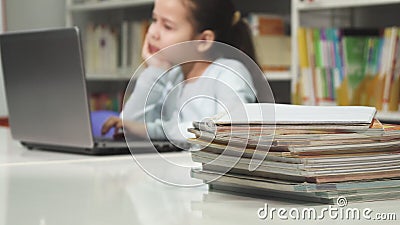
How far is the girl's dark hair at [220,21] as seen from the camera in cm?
213

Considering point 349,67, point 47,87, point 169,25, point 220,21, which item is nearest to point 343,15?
point 349,67

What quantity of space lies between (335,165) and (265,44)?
236 centimetres

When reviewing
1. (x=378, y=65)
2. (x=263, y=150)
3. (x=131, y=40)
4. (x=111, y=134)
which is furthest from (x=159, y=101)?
(x=131, y=40)

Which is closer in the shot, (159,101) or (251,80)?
(251,80)

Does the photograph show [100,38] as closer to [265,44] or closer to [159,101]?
[265,44]

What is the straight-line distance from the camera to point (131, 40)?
4051 mm

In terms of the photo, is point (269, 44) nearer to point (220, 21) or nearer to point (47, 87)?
point (220, 21)

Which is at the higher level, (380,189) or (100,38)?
(380,189)

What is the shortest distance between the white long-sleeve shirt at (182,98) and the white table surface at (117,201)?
0.54 feet

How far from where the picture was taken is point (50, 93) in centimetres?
156

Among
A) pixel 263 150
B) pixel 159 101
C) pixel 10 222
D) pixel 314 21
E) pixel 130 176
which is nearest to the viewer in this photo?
pixel 10 222

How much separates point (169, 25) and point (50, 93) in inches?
24.1

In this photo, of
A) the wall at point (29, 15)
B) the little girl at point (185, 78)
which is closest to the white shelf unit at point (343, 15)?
the little girl at point (185, 78)

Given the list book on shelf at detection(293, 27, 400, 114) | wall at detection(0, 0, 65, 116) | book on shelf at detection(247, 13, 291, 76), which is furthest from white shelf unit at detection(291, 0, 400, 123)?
wall at detection(0, 0, 65, 116)
